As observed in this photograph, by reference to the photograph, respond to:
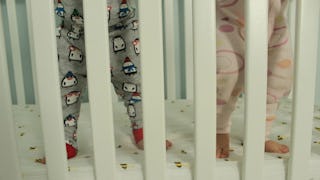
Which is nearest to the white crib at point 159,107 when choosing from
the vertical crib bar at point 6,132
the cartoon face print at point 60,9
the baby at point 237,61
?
the vertical crib bar at point 6,132

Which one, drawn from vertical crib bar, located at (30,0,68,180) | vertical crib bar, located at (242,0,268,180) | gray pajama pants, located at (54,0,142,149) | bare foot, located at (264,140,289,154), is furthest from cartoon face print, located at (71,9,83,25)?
bare foot, located at (264,140,289,154)

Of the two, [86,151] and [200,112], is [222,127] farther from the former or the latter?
[86,151]

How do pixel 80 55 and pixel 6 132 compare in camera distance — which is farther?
pixel 80 55

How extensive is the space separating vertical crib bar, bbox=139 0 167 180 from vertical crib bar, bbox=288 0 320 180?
9.2 inches

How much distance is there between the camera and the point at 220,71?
74 centimetres

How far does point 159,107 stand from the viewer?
0.60 m

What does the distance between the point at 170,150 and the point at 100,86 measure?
255 mm

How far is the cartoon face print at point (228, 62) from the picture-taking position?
29.0 inches

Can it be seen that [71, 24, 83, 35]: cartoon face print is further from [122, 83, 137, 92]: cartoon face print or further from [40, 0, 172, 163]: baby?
[122, 83, 137, 92]: cartoon face print

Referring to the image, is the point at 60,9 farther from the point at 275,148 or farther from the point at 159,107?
the point at 275,148

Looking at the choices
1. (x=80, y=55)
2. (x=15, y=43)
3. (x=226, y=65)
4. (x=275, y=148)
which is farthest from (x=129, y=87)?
(x=15, y=43)

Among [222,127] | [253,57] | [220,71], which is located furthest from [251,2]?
[222,127]

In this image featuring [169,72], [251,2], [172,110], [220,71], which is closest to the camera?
[251,2]

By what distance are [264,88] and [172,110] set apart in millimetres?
544
